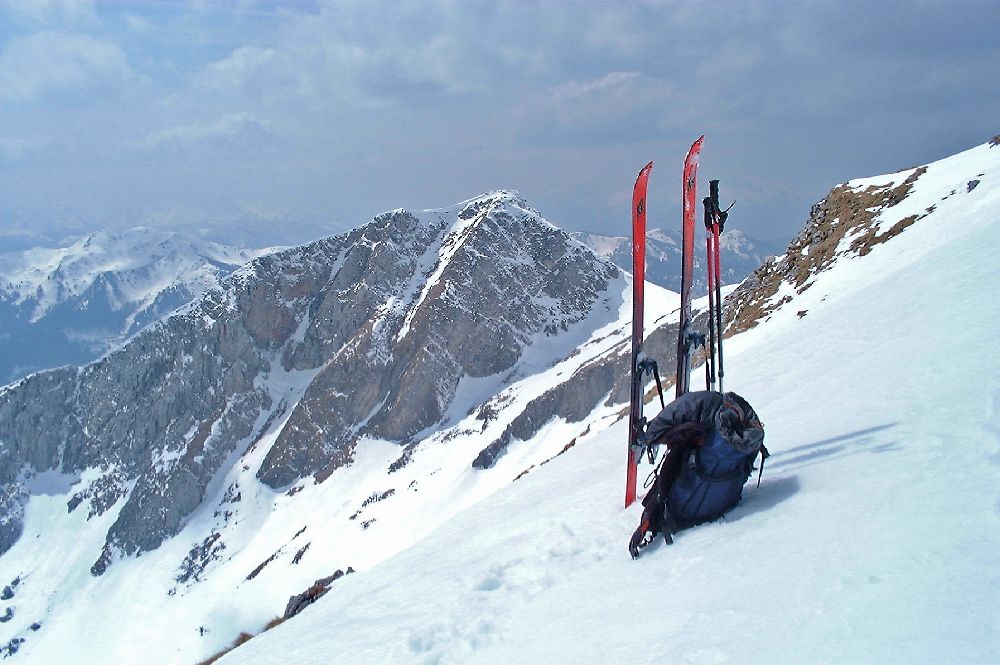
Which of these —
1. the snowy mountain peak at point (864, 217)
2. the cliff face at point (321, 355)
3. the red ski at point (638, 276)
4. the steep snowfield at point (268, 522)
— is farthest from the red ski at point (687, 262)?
the cliff face at point (321, 355)

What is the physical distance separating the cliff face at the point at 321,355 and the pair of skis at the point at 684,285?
147m

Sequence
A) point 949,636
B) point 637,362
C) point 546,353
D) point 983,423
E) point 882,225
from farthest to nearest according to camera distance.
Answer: point 546,353, point 882,225, point 637,362, point 983,423, point 949,636

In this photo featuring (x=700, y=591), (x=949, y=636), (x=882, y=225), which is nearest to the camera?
(x=949, y=636)

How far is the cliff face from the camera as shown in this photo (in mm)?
163750

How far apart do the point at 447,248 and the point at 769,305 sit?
555 ft

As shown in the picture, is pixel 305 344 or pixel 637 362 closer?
pixel 637 362

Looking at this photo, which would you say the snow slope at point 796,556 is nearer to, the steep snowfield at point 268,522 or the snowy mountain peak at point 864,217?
the snowy mountain peak at point 864,217

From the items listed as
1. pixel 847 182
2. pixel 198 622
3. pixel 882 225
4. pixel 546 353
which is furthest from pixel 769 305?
pixel 546 353

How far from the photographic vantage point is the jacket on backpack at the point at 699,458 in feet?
23.1

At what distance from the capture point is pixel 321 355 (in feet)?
622

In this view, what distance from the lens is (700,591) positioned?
5.66 metres

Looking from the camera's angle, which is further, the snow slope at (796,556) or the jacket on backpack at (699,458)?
the jacket on backpack at (699,458)

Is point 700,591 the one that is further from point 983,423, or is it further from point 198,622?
point 198,622

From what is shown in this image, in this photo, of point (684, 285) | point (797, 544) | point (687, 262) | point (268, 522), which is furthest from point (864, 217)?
point (268, 522)
